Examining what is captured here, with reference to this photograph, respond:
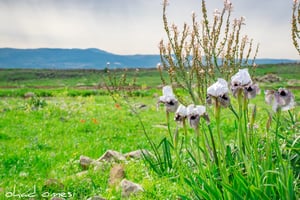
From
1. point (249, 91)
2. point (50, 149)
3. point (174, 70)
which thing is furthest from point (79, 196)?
point (50, 149)

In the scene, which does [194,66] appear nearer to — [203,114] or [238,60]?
[238,60]

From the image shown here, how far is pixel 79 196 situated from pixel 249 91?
10.8ft

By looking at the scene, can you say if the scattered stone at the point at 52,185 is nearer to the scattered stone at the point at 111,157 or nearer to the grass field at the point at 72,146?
the grass field at the point at 72,146

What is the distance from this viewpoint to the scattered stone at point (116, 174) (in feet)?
20.3

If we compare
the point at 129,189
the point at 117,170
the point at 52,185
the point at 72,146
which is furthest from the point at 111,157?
the point at 72,146

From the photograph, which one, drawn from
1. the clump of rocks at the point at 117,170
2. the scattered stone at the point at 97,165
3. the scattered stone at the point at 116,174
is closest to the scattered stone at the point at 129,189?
the clump of rocks at the point at 117,170

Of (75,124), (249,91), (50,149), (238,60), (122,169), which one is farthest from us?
(75,124)

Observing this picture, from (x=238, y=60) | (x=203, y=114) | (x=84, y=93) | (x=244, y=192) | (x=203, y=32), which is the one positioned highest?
(x=203, y=32)

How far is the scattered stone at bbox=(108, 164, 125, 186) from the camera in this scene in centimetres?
618

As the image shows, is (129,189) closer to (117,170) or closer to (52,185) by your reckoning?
(117,170)

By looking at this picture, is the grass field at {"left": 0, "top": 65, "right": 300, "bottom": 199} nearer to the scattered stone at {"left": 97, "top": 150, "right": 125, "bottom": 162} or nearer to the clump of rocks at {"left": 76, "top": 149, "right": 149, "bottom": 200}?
the clump of rocks at {"left": 76, "top": 149, "right": 149, "bottom": 200}

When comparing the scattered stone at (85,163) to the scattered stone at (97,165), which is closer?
the scattered stone at (97,165)

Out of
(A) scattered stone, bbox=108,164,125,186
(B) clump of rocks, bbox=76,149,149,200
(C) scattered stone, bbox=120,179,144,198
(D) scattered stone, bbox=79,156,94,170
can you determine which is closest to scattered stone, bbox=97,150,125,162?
(B) clump of rocks, bbox=76,149,149,200

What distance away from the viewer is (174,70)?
18.7ft
